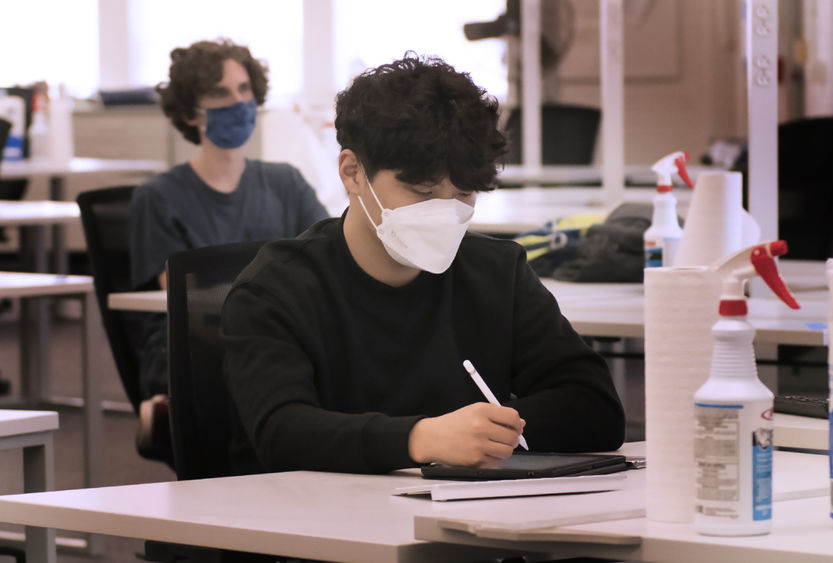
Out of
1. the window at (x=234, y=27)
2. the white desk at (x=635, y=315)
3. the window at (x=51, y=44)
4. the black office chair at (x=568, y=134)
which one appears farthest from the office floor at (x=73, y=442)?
the black office chair at (x=568, y=134)

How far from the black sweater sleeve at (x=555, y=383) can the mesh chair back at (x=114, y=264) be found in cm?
129

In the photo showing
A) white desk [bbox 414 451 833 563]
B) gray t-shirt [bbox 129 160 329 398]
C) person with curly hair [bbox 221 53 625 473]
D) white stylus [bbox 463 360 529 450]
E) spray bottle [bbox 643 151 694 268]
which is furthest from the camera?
gray t-shirt [bbox 129 160 329 398]

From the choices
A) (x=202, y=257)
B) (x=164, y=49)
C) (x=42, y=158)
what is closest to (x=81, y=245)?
(x=164, y=49)

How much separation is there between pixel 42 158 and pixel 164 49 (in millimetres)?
2257

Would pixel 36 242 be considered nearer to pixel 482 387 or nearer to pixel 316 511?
pixel 482 387

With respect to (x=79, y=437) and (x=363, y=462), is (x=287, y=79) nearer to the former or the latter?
(x=79, y=437)

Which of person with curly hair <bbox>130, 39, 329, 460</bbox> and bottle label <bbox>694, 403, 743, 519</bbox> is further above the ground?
person with curly hair <bbox>130, 39, 329, 460</bbox>

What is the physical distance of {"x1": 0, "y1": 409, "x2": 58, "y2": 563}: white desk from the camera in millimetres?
1741

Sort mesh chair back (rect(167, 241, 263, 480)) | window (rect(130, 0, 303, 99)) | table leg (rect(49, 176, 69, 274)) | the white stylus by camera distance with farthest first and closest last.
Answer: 1. window (rect(130, 0, 303, 99))
2. table leg (rect(49, 176, 69, 274))
3. mesh chair back (rect(167, 241, 263, 480))
4. the white stylus

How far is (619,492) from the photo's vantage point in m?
1.17

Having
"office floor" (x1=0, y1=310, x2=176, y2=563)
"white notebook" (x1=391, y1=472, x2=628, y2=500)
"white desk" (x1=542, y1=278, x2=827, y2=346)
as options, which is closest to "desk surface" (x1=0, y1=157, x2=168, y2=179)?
"office floor" (x1=0, y1=310, x2=176, y2=563)

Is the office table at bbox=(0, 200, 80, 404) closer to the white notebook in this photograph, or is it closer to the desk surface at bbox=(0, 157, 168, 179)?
the desk surface at bbox=(0, 157, 168, 179)

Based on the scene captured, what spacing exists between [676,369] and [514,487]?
0.72 ft

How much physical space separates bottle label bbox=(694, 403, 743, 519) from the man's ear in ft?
2.47
